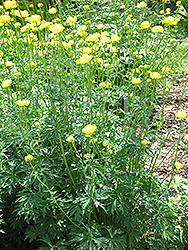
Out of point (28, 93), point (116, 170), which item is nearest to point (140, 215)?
point (116, 170)

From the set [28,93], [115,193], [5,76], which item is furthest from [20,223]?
[5,76]

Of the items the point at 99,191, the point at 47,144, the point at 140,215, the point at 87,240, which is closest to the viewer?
the point at 87,240

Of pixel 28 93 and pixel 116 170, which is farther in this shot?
pixel 28 93

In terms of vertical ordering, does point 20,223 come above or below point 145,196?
below

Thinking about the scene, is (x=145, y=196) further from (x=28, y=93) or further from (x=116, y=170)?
(x=28, y=93)

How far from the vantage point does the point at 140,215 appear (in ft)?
6.28

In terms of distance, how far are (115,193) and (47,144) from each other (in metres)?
0.74

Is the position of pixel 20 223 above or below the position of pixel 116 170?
below

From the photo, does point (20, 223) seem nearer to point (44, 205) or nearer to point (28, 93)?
point (44, 205)

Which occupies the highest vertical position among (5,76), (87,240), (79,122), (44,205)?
(5,76)

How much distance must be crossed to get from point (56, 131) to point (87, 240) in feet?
2.64

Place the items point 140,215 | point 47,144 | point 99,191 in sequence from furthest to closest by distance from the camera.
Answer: point 47,144 < point 140,215 < point 99,191

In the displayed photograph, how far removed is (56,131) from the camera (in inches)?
71.4

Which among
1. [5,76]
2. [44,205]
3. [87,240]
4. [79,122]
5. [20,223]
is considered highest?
[5,76]
